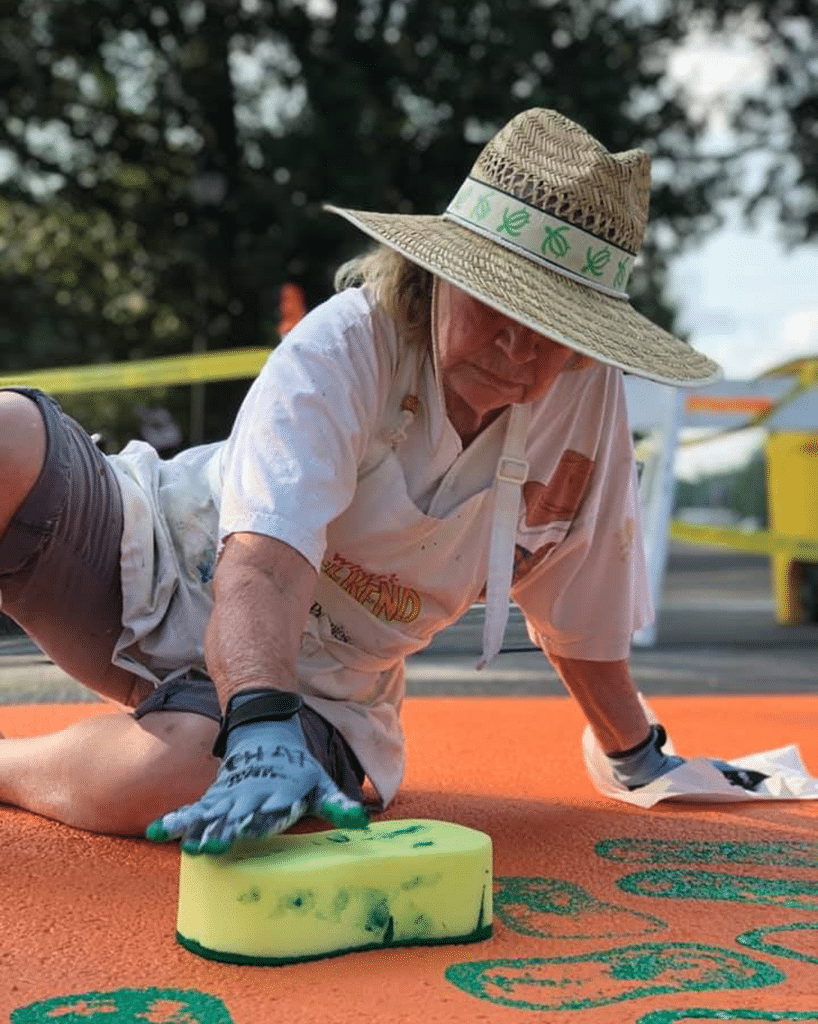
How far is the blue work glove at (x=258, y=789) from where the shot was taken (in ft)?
4.98

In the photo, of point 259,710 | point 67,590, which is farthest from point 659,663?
point 259,710

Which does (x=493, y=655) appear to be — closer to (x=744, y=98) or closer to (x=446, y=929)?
(x=446, y=929)

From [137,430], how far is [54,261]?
6.62 metres

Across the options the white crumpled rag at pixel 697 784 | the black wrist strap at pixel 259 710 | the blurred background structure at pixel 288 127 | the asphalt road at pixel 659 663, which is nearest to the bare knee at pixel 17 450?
the asphalt road at pixel 659 663

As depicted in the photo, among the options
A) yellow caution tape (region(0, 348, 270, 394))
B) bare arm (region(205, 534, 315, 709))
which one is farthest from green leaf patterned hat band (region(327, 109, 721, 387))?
yellow caution tape (region(0, 348, 270, 394))

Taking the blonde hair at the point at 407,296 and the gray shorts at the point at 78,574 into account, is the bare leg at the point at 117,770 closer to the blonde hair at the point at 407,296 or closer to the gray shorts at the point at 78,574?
the gray shorts at the point at 78,574

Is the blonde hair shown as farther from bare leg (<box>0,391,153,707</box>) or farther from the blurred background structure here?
the blurred background structure

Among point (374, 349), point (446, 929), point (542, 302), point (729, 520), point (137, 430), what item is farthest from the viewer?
point (729, 520)

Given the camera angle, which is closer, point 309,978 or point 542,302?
point 309,978

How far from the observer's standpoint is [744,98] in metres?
15.9

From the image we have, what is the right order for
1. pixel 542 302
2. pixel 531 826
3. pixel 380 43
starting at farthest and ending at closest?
1. pixel 380 43
2. pixel 531 826
3. pixel 542 302

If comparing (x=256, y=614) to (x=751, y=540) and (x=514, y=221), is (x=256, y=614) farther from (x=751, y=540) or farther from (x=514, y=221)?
(x=751, y=540)

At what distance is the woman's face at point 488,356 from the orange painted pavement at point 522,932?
2.12ft

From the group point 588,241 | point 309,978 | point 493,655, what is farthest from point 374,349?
point 309,978
